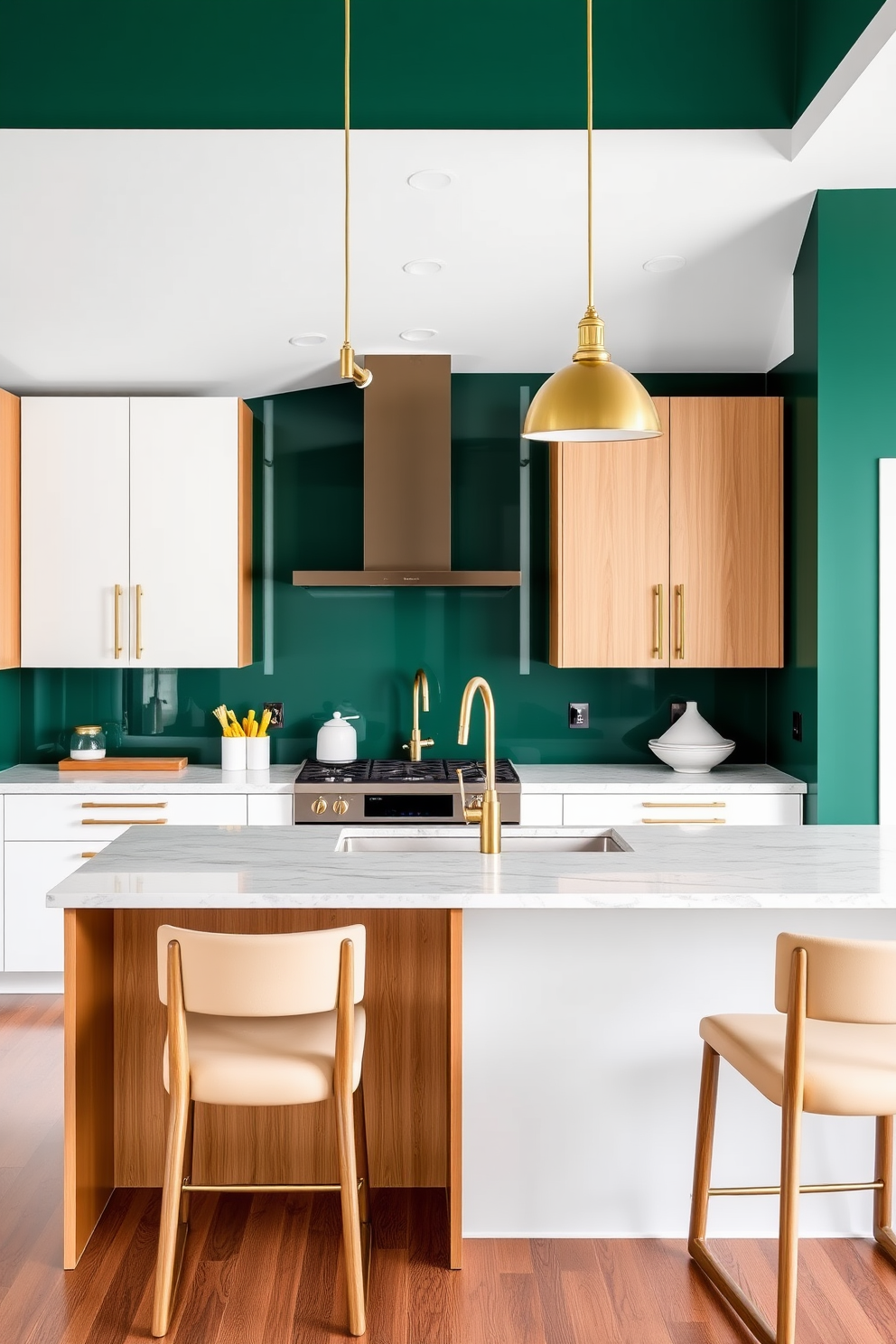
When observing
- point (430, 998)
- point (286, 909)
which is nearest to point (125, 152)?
point (286, 909)

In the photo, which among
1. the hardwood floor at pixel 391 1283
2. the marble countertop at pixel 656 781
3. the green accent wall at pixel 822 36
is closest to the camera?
the hardwood floor at pixel 391 1283

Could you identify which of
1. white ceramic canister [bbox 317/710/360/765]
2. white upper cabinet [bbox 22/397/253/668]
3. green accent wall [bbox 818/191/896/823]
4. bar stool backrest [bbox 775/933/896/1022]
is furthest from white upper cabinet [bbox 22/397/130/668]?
bar stool backrest [bbox 775/933/896/1022]

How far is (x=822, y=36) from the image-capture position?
306cm

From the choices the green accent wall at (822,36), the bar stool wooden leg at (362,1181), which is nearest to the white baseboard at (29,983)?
the bar stool wooden leg at (362,1181)

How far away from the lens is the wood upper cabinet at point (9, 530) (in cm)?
423

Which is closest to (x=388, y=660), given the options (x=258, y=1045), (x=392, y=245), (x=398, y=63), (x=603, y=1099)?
(x=392, y=245)

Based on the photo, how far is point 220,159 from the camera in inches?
128

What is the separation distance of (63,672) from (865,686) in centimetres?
323

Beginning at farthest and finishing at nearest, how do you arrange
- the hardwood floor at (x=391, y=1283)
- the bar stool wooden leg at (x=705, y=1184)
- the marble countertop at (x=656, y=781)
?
the marble countertop at (x=656, y=781) → the bar stool wooden leg at (x=705, y=1184) → the hardwood floor at (x=391, y=1283)

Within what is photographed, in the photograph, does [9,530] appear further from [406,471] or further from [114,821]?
A: [406,471]

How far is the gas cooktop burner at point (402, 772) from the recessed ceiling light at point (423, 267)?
1.79 metres

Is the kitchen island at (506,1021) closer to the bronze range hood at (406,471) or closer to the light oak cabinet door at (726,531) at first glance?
the light oak cabinet door at (726,531)

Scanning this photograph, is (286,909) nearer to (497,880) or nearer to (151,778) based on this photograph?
(497,880)

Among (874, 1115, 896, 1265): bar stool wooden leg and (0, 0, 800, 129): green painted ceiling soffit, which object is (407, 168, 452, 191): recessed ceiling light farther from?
(874, 1115, 896, 1265): bar stool wooden leg
